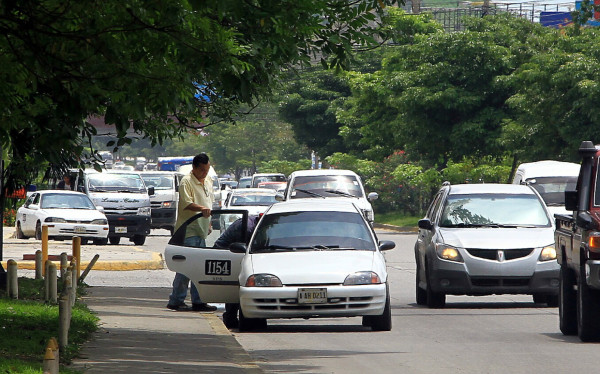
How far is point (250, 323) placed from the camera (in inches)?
524

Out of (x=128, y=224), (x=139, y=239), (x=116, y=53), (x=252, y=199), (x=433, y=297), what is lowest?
(x=139, y=239)

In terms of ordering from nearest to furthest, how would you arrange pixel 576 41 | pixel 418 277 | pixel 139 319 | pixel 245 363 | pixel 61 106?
pixel 61 106 → pixel 245 363 → pixel 139 319 → pixel 418 277 → pixel 576 41

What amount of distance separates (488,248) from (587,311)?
11.4 ft

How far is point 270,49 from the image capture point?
403 inches

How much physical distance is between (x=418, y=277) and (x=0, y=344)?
7619mm

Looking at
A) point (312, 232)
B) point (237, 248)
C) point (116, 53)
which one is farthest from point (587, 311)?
point (116, 53)

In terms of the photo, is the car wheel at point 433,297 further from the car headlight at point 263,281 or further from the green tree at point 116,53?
the green tree at point 116,53

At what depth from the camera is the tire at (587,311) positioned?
39.2 feet

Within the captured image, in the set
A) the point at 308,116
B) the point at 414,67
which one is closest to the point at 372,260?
the point at 414,67

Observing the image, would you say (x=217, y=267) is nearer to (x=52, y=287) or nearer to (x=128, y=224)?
(x=52, y=287)

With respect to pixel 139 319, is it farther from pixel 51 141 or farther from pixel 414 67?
pixel 414 67

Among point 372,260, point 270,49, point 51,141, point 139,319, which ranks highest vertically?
point 270,49

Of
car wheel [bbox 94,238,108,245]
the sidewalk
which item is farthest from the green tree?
car wheel [bbox 94,238,108,245]

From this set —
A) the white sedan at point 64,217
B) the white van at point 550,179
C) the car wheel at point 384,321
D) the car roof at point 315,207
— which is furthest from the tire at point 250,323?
the white sedan at point 64,217
